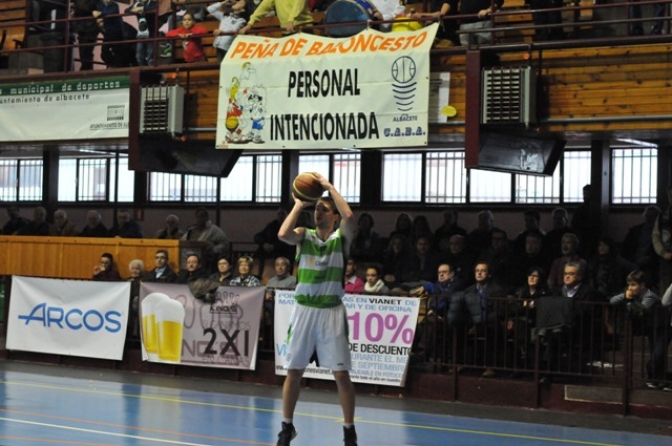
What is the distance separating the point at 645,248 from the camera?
674 inches

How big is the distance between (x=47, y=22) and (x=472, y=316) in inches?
412

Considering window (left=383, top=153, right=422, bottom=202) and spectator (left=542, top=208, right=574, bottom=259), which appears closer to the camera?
spectator (left=542, top=208, right=574, bottom=259)

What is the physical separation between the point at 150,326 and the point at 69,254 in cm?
339

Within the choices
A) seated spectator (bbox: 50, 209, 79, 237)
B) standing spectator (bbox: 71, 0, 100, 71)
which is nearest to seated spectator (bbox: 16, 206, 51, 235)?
seated spectator (bbox: 50, 209, 79, 237)

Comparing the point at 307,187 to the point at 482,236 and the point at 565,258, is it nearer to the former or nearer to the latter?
the point at 565,258

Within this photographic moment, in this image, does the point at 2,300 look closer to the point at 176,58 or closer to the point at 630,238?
the point at 176,58

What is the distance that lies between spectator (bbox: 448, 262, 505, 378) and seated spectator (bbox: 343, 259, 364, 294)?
153cm

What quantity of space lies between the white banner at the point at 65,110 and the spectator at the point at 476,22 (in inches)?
239

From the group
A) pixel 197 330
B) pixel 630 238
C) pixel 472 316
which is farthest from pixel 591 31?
pixel 197 330

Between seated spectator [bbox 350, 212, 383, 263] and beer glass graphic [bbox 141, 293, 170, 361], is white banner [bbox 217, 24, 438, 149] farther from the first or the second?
beer glass graphic [bbox 141, 293, 170, 361]

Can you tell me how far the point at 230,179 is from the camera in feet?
89.7

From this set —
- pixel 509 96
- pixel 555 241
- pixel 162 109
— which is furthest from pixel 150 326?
pixel 509 96

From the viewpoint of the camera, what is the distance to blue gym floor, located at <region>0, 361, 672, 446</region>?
39.1ft

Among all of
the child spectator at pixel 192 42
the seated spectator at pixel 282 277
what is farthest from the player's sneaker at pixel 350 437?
the child spectator at pixel 192 42
